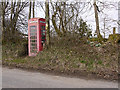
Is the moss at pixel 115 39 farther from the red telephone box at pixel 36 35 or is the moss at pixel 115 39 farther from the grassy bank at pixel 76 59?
the red telephone box at pixel 36 35

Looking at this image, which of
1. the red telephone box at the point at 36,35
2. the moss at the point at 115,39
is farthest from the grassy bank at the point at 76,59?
the red telephone box at the point at 36,35

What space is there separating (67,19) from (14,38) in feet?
19.4

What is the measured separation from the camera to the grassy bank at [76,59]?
5.47 metres

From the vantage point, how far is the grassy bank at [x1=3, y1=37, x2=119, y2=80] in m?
5.47

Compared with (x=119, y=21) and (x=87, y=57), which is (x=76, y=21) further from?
(x=87, y=57)

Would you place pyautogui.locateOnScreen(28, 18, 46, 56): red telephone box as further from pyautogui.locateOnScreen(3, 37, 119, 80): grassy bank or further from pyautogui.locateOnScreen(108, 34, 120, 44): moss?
pyautogui.locateOnScreen(108, 34, 120, 44): moss

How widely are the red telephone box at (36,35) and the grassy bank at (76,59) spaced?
0.67 m

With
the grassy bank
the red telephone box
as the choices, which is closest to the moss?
the grassy bank

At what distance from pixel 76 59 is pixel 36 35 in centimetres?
383

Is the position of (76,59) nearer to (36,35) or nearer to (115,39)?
(115,39)

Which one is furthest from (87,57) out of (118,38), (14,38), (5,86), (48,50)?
(14,38)

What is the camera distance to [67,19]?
1241 cm

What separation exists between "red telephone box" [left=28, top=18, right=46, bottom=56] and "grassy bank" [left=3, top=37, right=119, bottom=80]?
667 millimetres

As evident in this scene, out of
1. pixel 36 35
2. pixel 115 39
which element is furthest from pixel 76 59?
pixel 36 35
